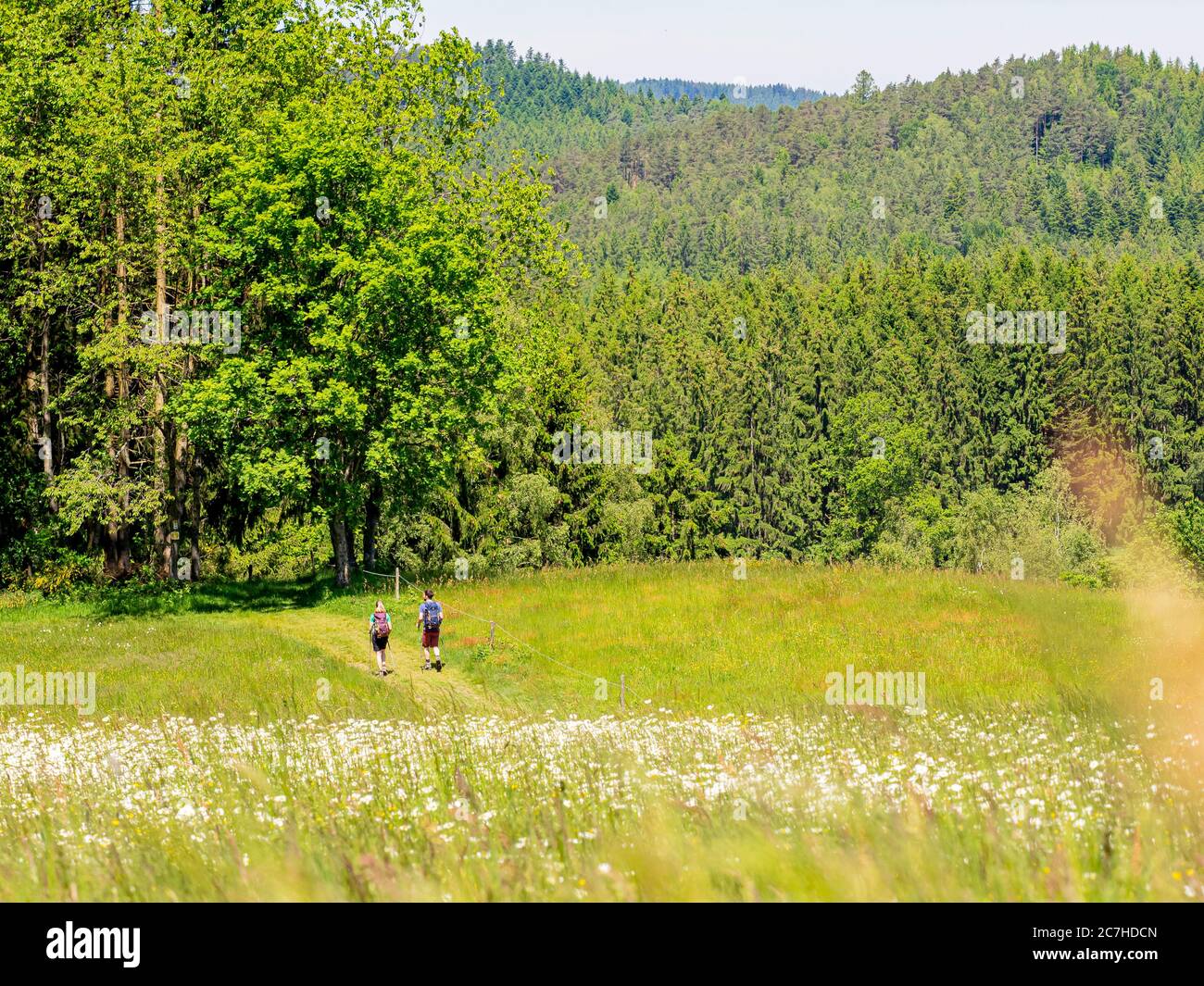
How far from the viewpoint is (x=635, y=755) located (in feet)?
37.7

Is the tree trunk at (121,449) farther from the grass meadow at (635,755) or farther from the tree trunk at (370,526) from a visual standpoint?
the tree trunk at (370,526)

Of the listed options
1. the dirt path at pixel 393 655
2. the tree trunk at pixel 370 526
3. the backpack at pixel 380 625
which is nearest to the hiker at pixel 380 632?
the backpack at pixel 380 625

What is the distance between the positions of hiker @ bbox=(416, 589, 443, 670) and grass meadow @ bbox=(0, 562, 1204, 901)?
0.92 metres

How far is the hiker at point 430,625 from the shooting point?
28.5 meters

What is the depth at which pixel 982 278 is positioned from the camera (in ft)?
499

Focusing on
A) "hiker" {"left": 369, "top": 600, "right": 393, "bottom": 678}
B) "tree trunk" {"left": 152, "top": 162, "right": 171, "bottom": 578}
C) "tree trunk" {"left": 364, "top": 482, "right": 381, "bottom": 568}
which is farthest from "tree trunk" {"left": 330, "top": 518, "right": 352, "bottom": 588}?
"hiker" {"left": 369, "top": 600, "right": 393, "bottom": 678}

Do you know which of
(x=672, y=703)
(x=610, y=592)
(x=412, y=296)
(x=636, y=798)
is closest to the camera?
(x=636, y=798)

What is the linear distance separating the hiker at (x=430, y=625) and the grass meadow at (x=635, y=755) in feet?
3.01

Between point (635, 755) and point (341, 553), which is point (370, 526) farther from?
point (635, 755)

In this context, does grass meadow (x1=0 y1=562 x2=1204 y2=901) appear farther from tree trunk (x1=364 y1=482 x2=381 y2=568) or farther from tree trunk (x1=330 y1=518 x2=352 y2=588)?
tree trunk (x1=364 y1=482 x2=381 y2=568)

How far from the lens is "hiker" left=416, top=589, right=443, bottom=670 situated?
93.5ft

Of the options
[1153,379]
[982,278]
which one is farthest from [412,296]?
[982,278]

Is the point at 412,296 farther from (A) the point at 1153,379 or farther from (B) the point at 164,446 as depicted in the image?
(A) the point at 1153,379

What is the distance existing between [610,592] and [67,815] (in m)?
24.7
